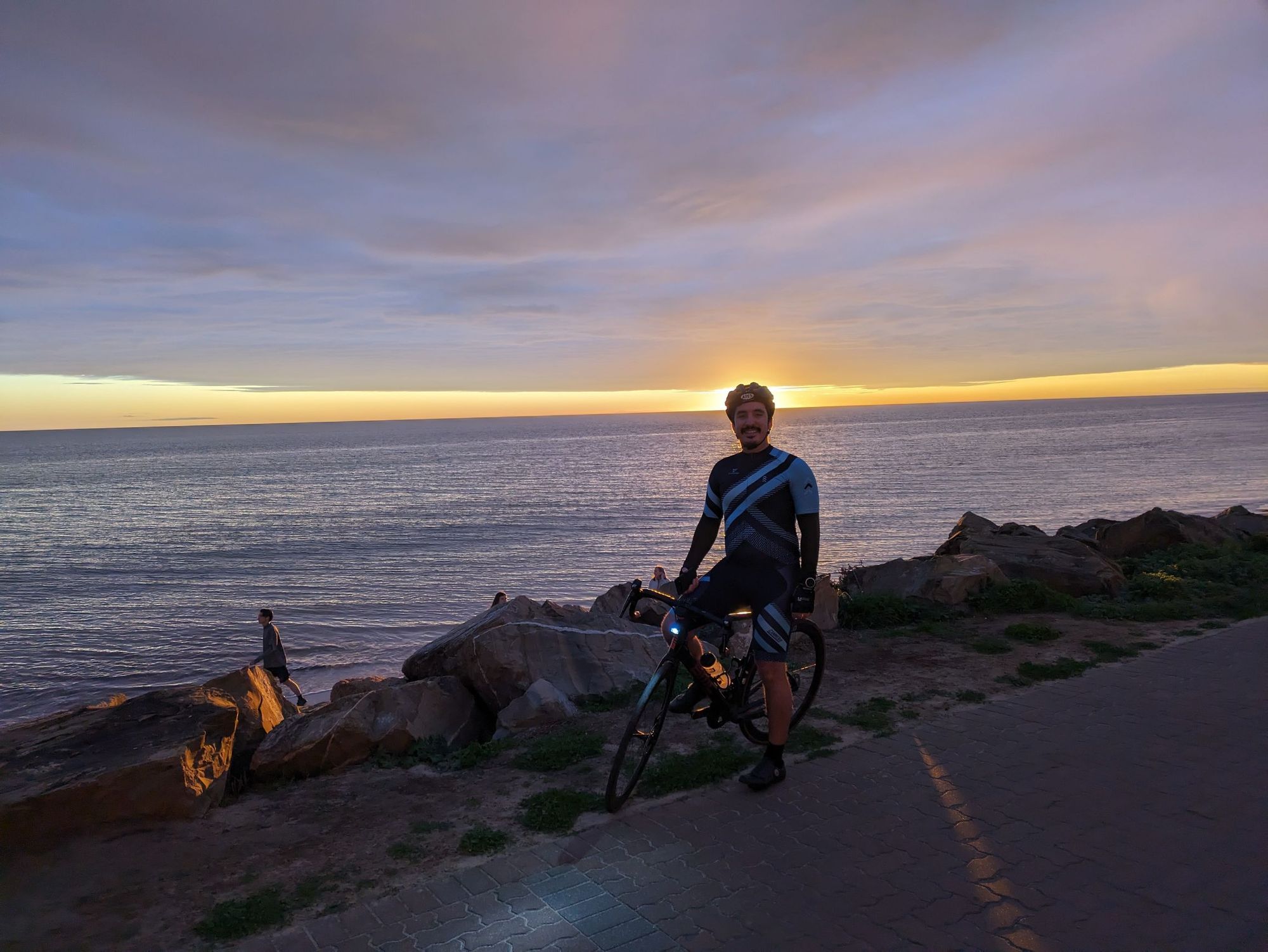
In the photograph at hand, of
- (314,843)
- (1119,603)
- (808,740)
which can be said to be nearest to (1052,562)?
(1119,603)

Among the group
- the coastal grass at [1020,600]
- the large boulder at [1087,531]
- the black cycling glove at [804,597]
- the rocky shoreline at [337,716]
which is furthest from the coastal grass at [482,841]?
the large boulder at [1087,531]

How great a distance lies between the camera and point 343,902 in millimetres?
3920

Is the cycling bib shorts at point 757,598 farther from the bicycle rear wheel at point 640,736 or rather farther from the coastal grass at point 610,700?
the coastal grass at point 610,700

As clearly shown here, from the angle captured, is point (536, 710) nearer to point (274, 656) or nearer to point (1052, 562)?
point (1052, 562)

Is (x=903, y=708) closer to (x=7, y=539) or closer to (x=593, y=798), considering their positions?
(x=593, y=798)

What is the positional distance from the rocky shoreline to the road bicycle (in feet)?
5.66

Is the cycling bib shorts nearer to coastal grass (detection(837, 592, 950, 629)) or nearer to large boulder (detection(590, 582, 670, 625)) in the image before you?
coastal grass (detection(837, 592, 950, 629))

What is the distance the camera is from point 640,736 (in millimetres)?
4973

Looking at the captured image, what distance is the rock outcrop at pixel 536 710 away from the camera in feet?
21.7

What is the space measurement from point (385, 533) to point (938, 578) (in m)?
34.9

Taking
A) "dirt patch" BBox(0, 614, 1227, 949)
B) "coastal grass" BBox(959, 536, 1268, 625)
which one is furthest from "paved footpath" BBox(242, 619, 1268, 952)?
"coastal grass" BBox(959, 536, 1268, 625)

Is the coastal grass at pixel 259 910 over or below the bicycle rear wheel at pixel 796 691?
below

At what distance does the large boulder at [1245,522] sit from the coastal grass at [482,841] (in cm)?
1859

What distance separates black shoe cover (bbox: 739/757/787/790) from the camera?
503 cm
